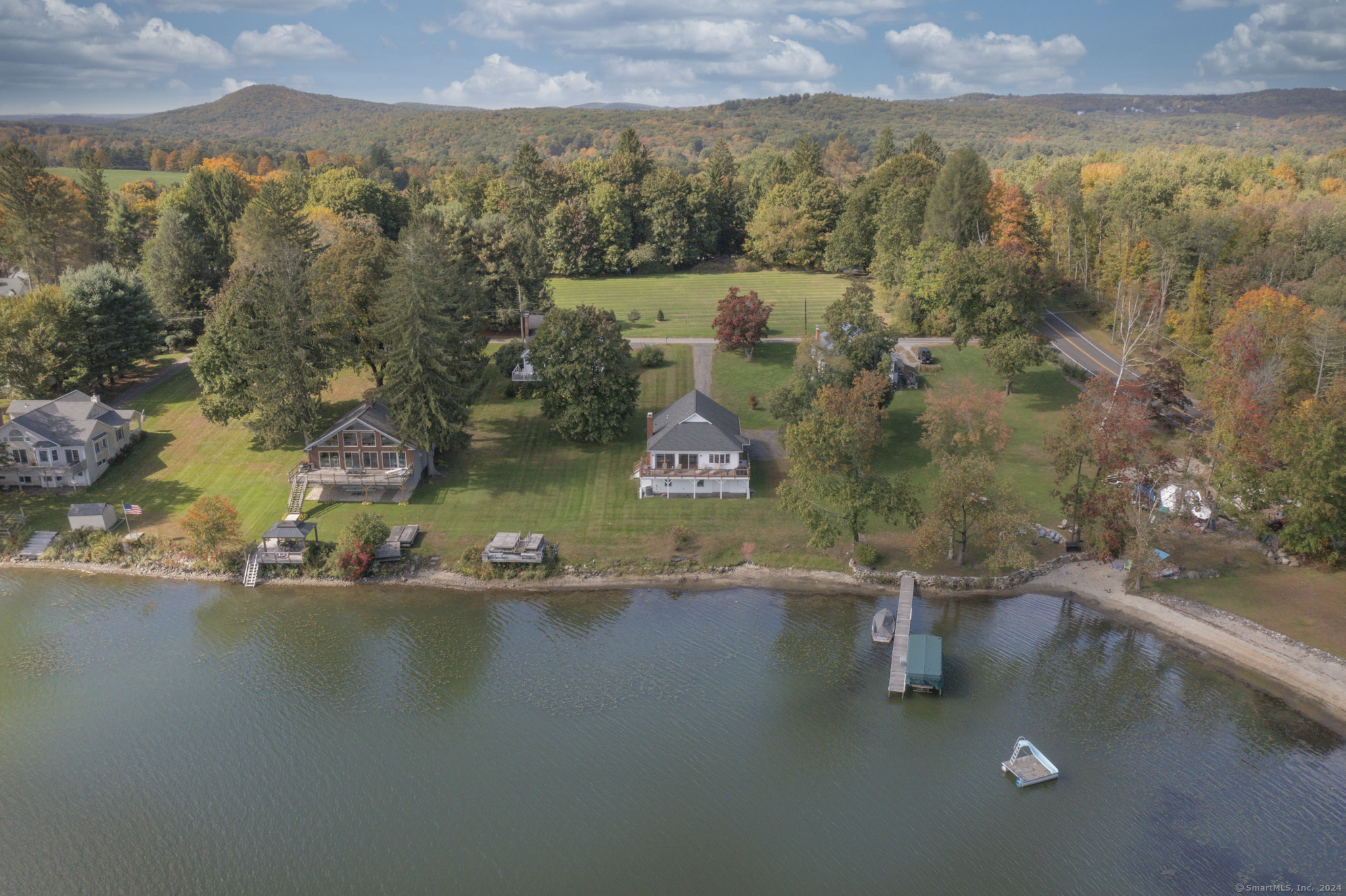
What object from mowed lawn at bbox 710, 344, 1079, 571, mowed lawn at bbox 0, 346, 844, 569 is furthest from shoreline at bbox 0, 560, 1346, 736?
mowed lawn at bbox 710, 344, 1079, 571

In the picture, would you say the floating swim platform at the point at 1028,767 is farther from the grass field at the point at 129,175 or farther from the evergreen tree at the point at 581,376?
the grass field at the point at 129,175

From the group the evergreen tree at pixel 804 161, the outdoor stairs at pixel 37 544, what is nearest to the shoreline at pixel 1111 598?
the outdoor stairs at pixel 37 544

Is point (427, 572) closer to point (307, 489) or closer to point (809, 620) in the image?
point (307, 489)

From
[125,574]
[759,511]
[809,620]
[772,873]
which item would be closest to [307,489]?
[125,574]

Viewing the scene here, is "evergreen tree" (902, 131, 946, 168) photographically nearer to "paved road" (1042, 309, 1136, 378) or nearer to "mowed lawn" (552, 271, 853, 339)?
"mowed lawn" (552, 271, 853, 339)

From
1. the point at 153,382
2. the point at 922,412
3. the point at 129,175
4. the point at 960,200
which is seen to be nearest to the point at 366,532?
the point at 153,382
